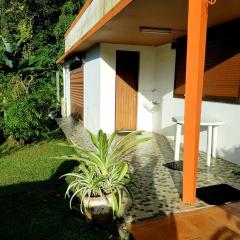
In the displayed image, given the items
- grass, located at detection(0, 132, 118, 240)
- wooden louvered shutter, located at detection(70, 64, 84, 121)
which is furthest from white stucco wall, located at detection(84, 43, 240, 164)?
grass, located at detection(0, 132, 118, 240)

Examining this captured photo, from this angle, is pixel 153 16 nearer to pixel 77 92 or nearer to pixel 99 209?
pixel 99 209

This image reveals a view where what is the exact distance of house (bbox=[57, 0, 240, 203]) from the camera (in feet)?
13.6

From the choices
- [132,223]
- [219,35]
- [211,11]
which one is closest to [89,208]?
[132,223]

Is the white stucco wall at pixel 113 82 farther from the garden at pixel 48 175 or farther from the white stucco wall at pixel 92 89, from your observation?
the garden at pixel 48 175

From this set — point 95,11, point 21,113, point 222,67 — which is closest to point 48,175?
point 21,113

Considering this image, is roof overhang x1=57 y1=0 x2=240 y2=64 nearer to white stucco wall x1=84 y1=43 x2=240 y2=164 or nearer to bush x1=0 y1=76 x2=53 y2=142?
white stucco wall x1=84 y1=43 x2=240 y2=164

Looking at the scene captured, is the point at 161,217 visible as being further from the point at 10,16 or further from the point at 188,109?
the point at 10,16

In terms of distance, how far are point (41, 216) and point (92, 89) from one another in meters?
7.09

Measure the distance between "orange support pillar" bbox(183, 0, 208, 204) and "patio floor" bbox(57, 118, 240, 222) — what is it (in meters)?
0.42

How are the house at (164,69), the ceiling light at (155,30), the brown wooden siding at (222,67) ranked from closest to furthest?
the house at (164,69)
the brown wooden siding at (222,67)
the ceiling light at (155,30)

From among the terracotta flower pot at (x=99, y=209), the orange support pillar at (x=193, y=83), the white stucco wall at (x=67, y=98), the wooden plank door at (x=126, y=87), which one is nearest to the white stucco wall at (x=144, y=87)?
the wooden plank door at (x=126, y=87)

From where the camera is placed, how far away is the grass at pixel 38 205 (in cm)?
402

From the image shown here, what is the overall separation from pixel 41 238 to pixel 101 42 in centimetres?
716

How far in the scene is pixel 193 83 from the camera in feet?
13.4
